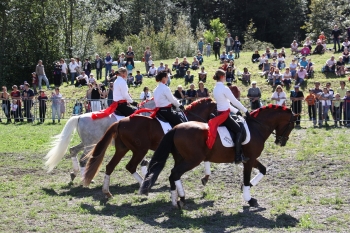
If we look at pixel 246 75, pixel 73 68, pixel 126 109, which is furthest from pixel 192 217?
pixel 73 68

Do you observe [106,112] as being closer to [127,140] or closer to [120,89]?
[120,89]

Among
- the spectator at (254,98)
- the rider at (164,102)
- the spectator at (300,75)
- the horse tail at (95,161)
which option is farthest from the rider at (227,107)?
the spectator at (300,75)

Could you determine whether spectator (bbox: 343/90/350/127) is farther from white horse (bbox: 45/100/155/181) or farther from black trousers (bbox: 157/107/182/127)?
black trousers (bbox: 157/107/182/127)

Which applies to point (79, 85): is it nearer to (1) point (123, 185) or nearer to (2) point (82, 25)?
(2) point (82, 25)

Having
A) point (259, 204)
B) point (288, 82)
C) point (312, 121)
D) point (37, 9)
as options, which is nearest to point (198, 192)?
point (259, 204)

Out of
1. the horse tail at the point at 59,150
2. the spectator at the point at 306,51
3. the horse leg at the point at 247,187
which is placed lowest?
the horse leg at the point at 247,187

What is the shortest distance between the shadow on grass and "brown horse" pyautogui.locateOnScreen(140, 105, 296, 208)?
1.33 ft

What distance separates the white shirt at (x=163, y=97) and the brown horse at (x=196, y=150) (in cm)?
136

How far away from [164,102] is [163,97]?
0.13m

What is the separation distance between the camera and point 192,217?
1086 cm

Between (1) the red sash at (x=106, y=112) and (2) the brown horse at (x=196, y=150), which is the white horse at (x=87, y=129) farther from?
(2) the brown horse at (x=196, y=150)

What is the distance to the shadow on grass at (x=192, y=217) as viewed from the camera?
1021 centimetres

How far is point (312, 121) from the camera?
21531mm

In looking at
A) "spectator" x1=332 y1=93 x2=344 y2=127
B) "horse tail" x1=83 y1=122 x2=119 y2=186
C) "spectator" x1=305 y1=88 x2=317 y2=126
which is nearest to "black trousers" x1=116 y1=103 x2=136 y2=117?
"horse tail" x1=83 y1=122 x2=119 y2=186
